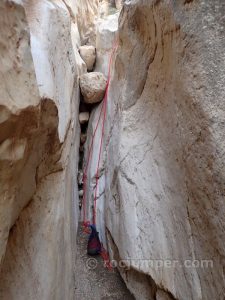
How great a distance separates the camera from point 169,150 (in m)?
2.57

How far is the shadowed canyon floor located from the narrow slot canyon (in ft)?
0.04

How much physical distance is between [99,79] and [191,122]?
2774mm

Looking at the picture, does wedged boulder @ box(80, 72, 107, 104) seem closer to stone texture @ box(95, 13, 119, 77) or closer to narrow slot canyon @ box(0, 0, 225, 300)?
stone texture @ box(95, 13, 119, 77)

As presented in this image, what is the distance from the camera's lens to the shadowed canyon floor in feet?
10.3

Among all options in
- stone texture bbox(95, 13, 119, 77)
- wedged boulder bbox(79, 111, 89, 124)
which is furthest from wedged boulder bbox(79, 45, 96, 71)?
wedged boulder bbox(79, 111, 89, 124)

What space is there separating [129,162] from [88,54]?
114 inches

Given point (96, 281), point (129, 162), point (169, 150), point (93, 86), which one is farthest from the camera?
point (93, 86)

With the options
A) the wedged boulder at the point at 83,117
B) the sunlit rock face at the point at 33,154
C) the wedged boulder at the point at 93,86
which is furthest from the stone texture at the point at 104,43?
the sunlit rock face at the point at 33,154

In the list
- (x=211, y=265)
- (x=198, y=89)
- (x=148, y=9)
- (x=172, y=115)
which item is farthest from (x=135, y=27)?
(x=211, y=265)

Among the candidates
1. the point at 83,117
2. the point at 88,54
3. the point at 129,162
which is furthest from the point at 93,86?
the point at 129,162

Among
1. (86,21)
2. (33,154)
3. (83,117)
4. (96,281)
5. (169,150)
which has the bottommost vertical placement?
(96,281)

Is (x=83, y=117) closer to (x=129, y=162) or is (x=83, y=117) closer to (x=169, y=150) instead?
(x=129, y=162)

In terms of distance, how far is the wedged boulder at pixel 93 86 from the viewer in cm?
460

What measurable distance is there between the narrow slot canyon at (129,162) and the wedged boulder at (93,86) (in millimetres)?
734
